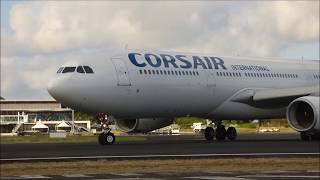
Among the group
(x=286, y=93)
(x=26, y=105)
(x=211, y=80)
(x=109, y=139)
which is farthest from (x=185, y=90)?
(x=26, y=105)

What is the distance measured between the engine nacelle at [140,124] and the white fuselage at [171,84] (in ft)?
9.21

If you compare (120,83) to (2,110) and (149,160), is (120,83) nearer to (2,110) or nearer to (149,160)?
(149,160)

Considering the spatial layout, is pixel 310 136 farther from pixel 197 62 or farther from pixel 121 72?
pixel 121 72

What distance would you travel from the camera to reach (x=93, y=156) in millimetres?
22344

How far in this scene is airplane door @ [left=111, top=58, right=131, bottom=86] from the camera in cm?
3095

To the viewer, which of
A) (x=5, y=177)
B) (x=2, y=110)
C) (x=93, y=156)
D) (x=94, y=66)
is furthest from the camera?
(x=2, y=110)

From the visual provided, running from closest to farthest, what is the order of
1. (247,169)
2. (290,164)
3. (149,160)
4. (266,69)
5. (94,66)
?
(247,169) < (290,164) < (149,160) < (94,66) < (266,69)

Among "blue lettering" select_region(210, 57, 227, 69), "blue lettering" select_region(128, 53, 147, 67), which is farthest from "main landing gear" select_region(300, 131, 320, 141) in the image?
"blue lettering" select_region(128, 53, 147, 67)

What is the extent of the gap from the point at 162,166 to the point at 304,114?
1744 centimetres

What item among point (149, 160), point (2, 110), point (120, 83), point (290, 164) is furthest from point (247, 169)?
point (2, 110)

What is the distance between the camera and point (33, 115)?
126 metres

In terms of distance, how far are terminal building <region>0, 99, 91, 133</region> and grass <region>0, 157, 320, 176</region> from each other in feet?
278

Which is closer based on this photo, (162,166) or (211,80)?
(162,166)

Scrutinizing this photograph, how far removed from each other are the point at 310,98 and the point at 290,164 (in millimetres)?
14681
